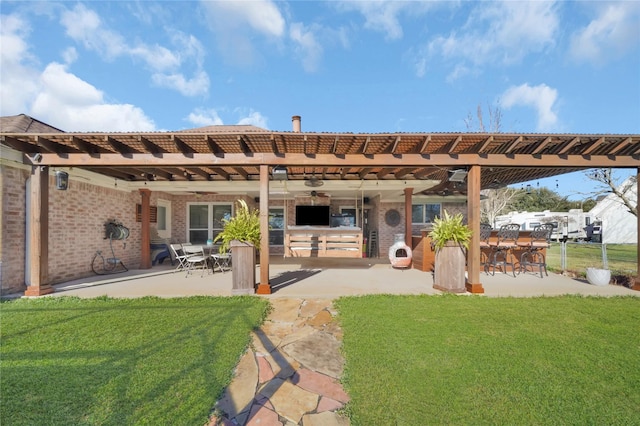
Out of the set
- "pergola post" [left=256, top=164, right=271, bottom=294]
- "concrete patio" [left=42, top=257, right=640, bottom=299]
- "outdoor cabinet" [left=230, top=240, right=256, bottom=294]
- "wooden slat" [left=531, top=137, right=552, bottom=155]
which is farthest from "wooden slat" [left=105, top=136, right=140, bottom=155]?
"wooden slat" [left=531, top=137, right=552, bottom=155]

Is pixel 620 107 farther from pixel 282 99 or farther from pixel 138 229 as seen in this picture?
pixel 138 229

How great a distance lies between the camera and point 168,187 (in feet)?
26.7

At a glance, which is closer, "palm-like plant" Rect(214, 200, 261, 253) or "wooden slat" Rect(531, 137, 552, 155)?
"wooden slat" Rect(531, 137, 552, 155)

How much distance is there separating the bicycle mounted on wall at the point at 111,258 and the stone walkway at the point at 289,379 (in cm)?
571

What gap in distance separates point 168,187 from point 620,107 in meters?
16.6

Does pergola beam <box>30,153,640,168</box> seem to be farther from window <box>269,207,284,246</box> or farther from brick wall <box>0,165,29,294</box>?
window <box>269,207,284,246</box>

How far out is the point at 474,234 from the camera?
5.32m

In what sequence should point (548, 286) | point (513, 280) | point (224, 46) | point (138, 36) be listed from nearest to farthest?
1. point (548, 286)
2. point (513, 280)
3. point (138, 36)
4. point (224, 46)

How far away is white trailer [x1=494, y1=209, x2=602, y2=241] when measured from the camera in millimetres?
20750

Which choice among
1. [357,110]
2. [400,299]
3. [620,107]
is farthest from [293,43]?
[620,107]

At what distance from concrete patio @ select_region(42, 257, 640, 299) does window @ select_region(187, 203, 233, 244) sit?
326 cm

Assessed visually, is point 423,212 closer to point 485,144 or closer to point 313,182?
point 313,182

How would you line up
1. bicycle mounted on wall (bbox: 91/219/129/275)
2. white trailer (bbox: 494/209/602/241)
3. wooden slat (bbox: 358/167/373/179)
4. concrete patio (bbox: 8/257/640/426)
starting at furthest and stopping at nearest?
1. white trailer (bbox: 494/209/602/241)
2. bicycle mounted on wall (bbox: 91/219/129/275)
3. wooden slat (bbox: 358/167/373/179)
4. concrete patio (bbox: 8/257/640/426)

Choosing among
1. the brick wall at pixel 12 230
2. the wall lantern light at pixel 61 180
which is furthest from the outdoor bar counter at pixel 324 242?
the brick wall at pixel 12 230
